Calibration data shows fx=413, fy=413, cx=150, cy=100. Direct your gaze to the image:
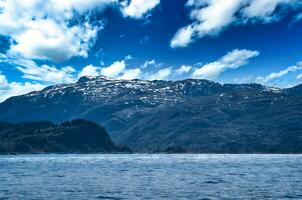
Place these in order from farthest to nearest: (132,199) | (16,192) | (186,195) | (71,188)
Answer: (71,188), (16,192), (186,195), (132,199)

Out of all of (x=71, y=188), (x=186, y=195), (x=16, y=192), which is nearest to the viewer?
(x=186, y=195)

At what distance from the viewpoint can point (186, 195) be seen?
78375 mm

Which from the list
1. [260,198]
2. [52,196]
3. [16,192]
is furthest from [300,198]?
[16,192]

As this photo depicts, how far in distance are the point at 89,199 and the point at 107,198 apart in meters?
3.33

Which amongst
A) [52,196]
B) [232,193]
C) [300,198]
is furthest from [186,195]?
[52,196]

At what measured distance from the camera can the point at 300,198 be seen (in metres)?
74.6

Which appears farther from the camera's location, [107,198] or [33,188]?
[33,188]

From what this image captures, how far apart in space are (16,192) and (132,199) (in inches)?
1056

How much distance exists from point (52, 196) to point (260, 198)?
38.6m

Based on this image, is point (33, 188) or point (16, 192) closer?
point (16, 192)

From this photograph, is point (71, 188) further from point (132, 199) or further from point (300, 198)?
point (300, 198)

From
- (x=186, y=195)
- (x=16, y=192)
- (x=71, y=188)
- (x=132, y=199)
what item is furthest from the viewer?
(x=71, y=188)

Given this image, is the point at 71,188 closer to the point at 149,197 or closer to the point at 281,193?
the point at 149,197

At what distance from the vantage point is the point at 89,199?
73812 mm
